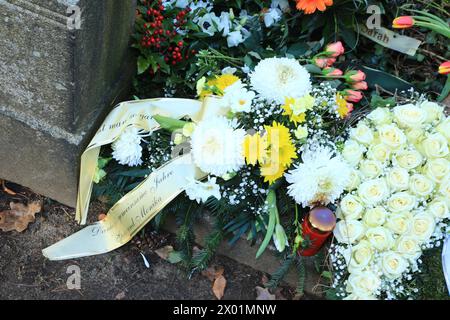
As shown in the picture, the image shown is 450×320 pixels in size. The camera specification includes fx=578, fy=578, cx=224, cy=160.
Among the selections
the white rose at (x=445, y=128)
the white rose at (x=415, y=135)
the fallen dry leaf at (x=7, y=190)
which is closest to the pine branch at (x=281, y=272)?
the white rose at (x=415, y=135)

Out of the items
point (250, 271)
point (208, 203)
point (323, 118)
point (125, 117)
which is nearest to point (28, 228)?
point (125, 117)

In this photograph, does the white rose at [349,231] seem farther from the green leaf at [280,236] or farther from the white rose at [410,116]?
the white rose at [410,116]

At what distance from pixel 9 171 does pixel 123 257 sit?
0.63 m

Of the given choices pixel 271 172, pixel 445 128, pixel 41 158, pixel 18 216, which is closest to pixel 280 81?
pixel 271 172

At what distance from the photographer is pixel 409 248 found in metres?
2.16

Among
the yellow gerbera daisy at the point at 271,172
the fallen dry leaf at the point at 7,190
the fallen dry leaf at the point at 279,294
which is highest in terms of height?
the yellow gerbera daisy at the point at 271,172

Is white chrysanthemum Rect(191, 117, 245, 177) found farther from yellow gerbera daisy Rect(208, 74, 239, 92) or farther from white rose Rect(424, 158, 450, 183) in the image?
white rose Rect(424, 158, 450, 183)

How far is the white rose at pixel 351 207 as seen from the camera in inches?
87.7

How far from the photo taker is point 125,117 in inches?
94.3

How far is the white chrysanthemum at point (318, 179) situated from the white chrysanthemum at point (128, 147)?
626 mm

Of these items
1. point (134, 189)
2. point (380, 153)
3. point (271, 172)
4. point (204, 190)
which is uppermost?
point (380, 153)

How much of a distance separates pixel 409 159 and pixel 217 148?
0.76m

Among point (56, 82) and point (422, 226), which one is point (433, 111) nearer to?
point (422, 226)

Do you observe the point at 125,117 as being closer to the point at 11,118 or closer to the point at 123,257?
the point at 11,118
